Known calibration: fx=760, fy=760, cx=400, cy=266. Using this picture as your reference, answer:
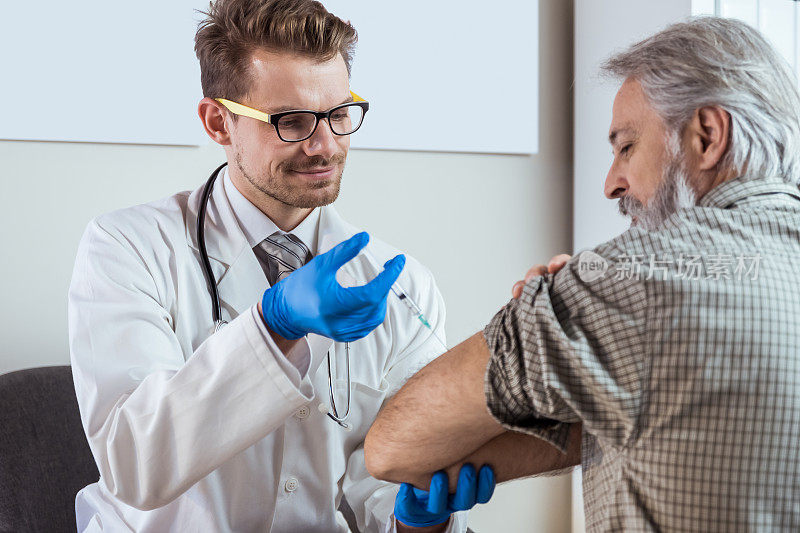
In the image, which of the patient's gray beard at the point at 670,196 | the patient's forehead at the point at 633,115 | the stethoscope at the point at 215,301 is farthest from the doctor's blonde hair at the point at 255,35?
the patient's gray beard at the point at 670,196

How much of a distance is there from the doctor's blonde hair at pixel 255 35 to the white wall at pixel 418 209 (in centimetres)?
54

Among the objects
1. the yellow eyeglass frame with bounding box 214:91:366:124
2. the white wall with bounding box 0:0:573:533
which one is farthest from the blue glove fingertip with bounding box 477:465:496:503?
the white wall with bounding box 0:0:573:533

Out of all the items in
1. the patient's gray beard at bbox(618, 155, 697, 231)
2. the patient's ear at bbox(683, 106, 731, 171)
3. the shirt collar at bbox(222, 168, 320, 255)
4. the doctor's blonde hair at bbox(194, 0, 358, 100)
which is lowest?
the shirt collar at bbox(222, 168, 320, 255)

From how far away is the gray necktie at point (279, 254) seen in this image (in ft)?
5.14

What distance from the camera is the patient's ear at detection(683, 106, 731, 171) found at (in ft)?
3.31

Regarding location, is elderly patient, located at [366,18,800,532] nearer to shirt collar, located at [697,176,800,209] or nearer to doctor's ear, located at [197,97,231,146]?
shirt collar, located at [697,176,800,209]

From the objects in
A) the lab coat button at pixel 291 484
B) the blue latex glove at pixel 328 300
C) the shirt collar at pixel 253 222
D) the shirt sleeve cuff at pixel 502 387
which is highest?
the shirt collar at pixel 253 222

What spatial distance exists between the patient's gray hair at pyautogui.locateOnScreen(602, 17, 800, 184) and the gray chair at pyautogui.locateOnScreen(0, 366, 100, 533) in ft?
4.44

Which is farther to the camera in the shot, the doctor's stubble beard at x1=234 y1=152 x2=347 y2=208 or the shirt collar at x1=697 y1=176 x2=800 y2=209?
the doctor's stubble beard at x1=234 y1=152 x2=347 y2=208

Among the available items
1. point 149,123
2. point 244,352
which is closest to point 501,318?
point 244,352

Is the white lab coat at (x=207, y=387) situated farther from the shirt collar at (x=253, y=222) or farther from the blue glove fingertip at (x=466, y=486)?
the blue glove fingertip at (x=466, y=486)

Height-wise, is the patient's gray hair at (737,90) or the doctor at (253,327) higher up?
the patient's gray hair at (737,90)

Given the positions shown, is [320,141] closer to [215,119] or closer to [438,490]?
[215,119]

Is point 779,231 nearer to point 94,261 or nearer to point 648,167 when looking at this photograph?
point 648,167
